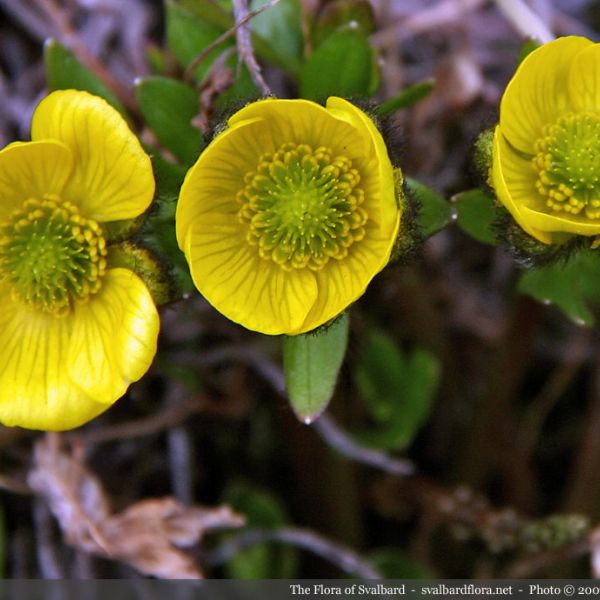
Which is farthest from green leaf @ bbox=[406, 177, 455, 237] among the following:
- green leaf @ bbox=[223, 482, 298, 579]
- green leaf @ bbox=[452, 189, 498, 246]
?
green leaf @ bbox=[223, 482, 298, 579]

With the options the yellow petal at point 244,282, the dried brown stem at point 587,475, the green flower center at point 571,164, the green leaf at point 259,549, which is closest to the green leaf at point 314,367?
the yellow petal at point 244,282

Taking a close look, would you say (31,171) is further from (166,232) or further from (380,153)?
(380,153)

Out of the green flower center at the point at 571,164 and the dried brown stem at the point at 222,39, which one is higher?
the dried brown stem at the point at 222,39

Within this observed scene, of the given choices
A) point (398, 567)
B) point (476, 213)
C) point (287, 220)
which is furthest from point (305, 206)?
point (398, 567)

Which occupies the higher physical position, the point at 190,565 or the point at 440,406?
the point at 190,565

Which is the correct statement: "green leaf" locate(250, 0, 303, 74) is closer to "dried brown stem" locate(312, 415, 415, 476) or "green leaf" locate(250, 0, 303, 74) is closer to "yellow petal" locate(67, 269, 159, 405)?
"yellow petal" locate(67, 269, 159, 405)

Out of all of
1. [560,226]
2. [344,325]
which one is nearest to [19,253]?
[344,325]

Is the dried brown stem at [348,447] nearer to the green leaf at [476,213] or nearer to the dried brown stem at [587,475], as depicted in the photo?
the dried brown stem at [587,475]

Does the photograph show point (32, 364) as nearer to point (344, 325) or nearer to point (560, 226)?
point (344, 325)
